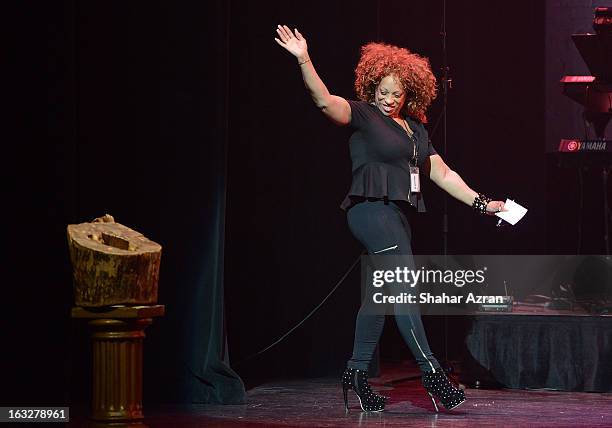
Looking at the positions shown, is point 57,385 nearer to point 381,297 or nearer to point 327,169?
point 381,297

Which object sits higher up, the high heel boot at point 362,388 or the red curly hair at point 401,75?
the red curly hair at point 401,75

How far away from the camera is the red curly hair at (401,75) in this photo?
514cm

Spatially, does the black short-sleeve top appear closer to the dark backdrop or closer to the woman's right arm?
the woman's right arm

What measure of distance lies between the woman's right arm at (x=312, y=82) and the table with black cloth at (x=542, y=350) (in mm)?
1581

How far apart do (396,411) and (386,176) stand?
3.34 feet

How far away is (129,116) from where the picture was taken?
17.4ft

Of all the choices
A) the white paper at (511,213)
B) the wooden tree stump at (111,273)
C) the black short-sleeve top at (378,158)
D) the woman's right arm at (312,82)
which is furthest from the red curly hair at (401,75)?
the wooden tree stump at (111,273)

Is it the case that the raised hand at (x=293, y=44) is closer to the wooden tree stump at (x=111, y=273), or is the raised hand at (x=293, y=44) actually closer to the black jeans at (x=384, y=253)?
the black jeans at (x=384, y=253)

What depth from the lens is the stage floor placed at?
15.7 ft

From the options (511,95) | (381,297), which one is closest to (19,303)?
(381,297)

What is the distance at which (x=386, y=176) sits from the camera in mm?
5023

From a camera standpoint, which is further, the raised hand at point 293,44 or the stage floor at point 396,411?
the stage floor at point 396,411

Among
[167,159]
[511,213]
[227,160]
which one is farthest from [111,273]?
[227,160]

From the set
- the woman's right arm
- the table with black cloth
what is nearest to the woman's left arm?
the woman's right arm
